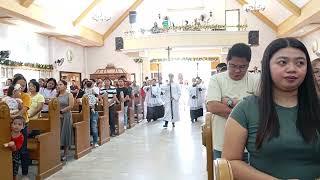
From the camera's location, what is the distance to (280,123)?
1532 mm

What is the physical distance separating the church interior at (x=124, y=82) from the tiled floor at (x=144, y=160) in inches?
0.8

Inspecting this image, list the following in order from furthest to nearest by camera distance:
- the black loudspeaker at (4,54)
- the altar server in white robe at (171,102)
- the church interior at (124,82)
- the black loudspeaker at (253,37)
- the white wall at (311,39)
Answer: the black loudspeaker at (253,37) < the white wall at (311,39) < the altar server in white robe at (171,102) < the black loudspeaker at (4,54) < the church interior at (124,82)

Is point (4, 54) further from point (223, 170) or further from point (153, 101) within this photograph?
point (223, 170)

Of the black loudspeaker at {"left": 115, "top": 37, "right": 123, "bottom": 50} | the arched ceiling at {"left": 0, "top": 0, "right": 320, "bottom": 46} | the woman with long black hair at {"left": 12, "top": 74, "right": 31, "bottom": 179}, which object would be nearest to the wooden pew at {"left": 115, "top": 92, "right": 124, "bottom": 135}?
the arched ceiling at {"left": 0, "top": 0, "right": 320, "bottom": 46}

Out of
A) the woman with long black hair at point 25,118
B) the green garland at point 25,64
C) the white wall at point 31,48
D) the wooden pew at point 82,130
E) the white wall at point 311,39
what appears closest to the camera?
the woman with long black hair at point 25,118

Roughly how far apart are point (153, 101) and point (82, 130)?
20.1 ft

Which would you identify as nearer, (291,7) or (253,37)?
(291,7)

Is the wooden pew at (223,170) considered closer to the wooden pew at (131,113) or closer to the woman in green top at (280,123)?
the woman in green top at (280,123)

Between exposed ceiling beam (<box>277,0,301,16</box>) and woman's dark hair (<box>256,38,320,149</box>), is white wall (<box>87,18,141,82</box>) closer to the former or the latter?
exposed ceiling beam (<box>277,0,301,16</box>)

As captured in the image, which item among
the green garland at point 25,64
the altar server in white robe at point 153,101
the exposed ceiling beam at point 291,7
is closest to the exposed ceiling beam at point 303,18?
the exposed ceiling beam at point 291,7

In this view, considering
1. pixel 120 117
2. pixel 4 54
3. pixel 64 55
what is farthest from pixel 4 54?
pixel 64 55

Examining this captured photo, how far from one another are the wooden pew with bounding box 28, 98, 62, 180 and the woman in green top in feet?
14.7

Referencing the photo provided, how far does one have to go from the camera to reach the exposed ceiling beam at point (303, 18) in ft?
42.1

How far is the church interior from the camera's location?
16.7 ft
